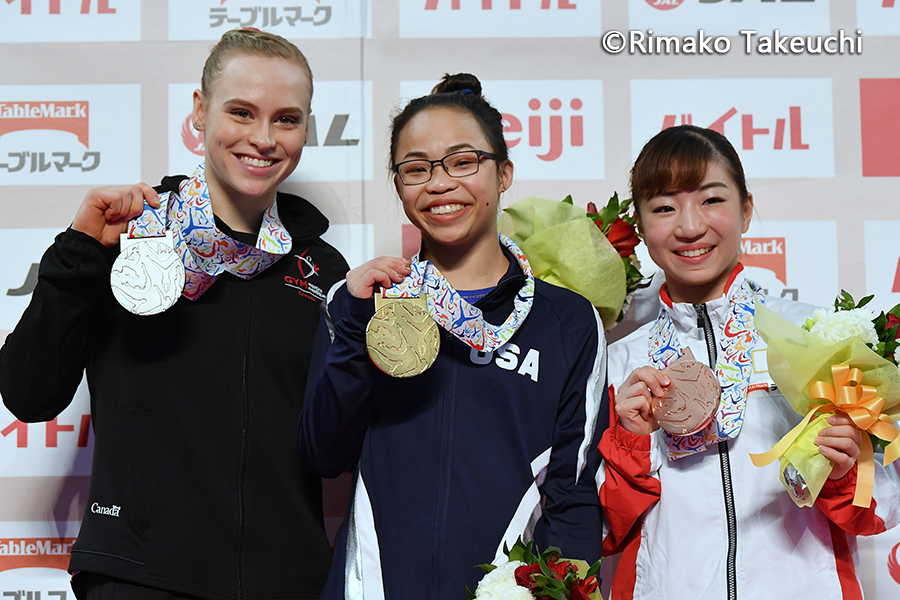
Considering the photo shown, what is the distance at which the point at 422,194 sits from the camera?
5.71 feet

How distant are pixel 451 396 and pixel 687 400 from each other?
0.50 m

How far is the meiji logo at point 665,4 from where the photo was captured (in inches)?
99.3

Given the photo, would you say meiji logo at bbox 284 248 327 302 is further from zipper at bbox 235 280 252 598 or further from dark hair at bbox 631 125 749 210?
dark hair at bbox 631 125 749 210

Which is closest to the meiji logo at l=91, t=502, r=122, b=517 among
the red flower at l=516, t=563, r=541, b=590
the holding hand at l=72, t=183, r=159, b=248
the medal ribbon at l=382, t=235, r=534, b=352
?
the holding hand at l=72, t=183, r=159, b=248

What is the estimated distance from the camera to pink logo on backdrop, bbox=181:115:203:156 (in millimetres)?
2504

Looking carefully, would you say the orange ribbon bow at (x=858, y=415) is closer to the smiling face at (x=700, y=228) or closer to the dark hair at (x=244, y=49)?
the smiling face at (x=700, y=228)

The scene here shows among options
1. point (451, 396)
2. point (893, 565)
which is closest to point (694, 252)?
point (451, 396)

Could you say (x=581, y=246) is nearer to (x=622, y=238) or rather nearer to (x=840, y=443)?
(x=622, y=238)

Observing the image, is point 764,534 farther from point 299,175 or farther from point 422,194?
point 299,175

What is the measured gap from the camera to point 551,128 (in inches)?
98.8

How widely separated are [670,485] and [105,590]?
129cm

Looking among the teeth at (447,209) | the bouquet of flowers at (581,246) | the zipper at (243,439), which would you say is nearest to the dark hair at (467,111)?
the teeth at (447,209)

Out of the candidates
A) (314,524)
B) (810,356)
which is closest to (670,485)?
(810,356)

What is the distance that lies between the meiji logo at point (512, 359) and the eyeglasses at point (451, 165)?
41 cm
